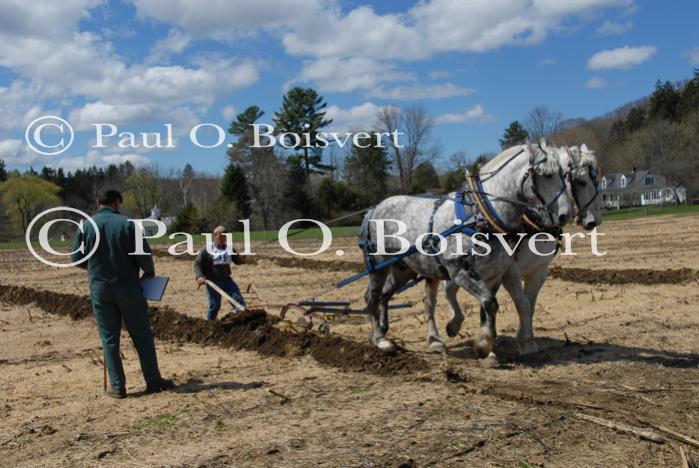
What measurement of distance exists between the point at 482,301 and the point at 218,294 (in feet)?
16.3

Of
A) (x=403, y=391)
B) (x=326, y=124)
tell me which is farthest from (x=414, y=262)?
(x=326, y=124)

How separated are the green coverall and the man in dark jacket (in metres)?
3.69

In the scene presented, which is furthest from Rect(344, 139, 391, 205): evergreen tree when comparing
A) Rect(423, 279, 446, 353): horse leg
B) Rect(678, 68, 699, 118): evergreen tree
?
Rect(423, 279, 446, 353): horse leg

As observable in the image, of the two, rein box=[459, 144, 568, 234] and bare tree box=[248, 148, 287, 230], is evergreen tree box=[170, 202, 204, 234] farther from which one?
rein box=[459, 144, 568, 234]

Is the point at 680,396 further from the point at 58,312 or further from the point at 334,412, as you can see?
the point at 58,312

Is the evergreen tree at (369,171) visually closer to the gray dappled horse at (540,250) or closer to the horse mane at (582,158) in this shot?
the gray dappled horse at (540,250)

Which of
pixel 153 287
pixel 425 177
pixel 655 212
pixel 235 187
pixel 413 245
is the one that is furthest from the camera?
pixel 425 177

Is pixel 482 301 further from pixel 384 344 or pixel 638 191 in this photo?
pixel 638 191

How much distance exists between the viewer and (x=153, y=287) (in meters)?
6.93

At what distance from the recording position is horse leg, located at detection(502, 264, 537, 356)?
25.6 feet

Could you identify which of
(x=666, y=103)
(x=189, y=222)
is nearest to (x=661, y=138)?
(x=666, y=103)

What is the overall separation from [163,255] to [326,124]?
43447 millimetres

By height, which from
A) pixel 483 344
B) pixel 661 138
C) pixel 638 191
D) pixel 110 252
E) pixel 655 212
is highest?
pixel 661 138

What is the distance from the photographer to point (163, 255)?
97.6 feet
